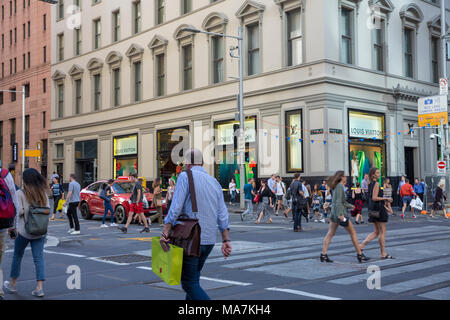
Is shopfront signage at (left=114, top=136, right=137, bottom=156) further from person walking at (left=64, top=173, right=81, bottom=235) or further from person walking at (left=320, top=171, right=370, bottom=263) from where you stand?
person walking at (left=320, top=171, right=370, bottom=263)

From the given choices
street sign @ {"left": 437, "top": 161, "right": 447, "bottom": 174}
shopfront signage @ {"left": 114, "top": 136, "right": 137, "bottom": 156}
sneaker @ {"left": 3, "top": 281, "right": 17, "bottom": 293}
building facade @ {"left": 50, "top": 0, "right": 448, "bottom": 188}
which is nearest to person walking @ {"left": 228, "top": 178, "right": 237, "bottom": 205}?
building facade @ {"left": 50, "top": 0, "right": 448, "bottom": 188}

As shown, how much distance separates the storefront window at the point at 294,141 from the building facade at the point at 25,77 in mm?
25271

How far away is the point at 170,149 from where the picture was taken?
32.7 metres

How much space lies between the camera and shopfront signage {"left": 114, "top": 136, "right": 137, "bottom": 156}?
117ft

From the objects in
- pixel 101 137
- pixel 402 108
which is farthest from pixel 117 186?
pixel 101 137

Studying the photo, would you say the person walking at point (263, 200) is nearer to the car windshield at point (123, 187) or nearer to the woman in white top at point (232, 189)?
the car windshield at point (123, 187)

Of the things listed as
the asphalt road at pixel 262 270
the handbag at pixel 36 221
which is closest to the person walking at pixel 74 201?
the asphalt road at pixel 262 270

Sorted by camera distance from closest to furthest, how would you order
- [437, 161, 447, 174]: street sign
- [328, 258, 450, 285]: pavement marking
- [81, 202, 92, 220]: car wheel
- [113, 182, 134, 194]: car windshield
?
[328, 258, 450, 285]: pavement marking → [113, 182, 134, 194]: car windshield → [81, 202, 92, 220]: car wheel → [437, 161, 447, 174]: street sign

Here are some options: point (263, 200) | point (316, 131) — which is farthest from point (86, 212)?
point (316, 131)

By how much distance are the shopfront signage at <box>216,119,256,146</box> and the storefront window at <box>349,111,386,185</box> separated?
5.16 metres

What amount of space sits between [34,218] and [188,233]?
2942 millimetres

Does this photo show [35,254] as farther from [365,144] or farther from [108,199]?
[365,144]

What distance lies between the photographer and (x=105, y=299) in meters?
6.79
